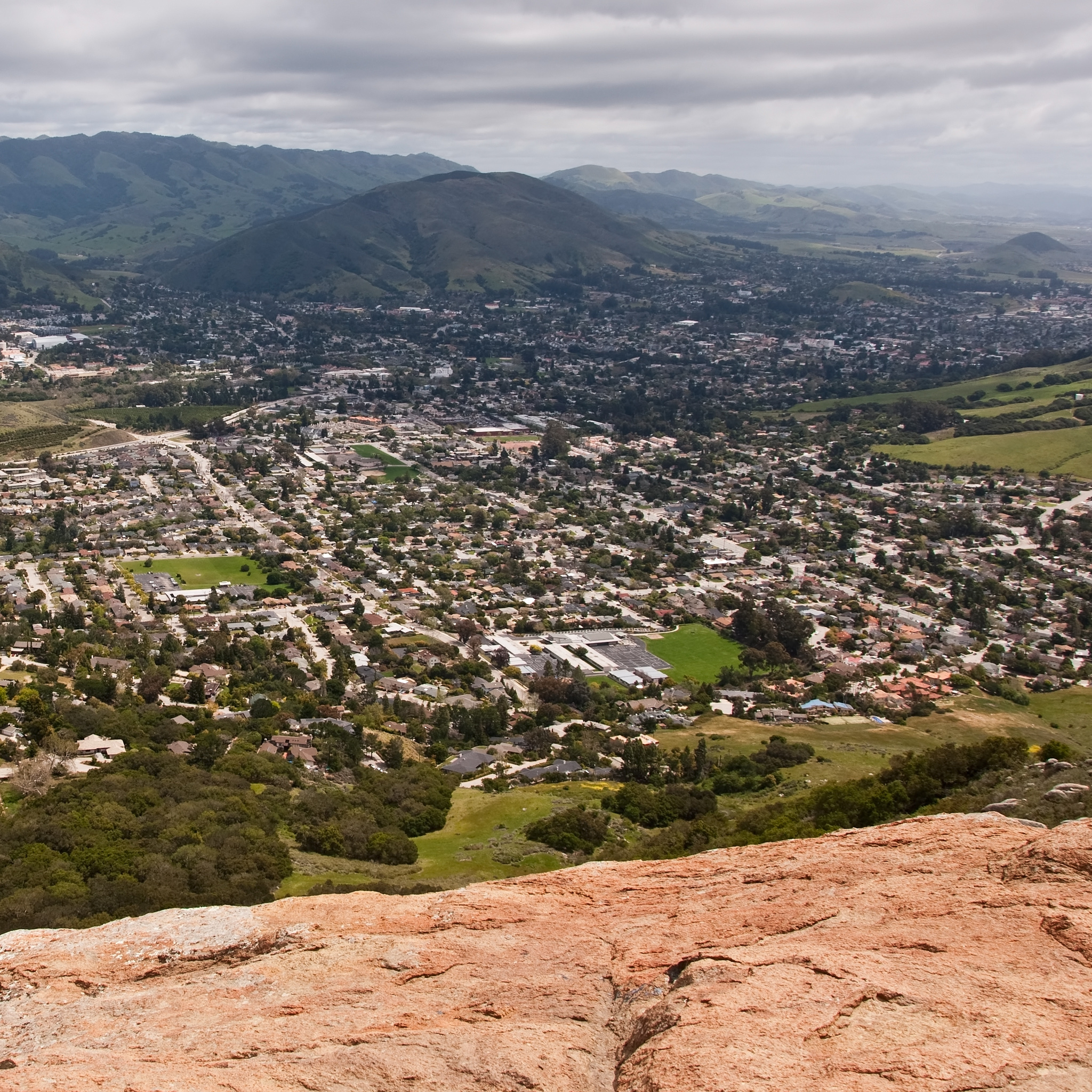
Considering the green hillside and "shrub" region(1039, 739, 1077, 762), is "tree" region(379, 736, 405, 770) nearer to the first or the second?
"shrub" region(1039, 739, 1077, 762)

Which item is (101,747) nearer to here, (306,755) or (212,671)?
(306,755)

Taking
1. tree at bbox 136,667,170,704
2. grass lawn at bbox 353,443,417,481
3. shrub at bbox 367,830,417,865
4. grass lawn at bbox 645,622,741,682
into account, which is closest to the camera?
shrub at bbox 367,830,417,865

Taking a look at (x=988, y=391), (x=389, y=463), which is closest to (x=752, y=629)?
(x=389, y=463)

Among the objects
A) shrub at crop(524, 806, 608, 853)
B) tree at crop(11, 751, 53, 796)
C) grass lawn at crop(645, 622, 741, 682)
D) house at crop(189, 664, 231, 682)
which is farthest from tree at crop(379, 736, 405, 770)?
grass lawn at crop(645, 622, 741, 682)

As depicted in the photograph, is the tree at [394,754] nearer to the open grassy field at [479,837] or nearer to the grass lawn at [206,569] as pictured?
the open grassy field at [479,837]

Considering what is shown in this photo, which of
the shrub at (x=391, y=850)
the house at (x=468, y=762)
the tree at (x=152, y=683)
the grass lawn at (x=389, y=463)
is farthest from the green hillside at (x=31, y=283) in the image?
the shrub at (x=391, y=850)

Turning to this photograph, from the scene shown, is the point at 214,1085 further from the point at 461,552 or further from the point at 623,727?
the point at 461,552

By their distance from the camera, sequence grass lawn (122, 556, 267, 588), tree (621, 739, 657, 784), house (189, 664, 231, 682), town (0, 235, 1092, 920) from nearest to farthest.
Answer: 1. tree (621, 739, 657, 784)
2. town (0, 235, 1092, 920)
3. house (189, 664, 231, 682)
4. grass lawn (122, 556, 267, 588)

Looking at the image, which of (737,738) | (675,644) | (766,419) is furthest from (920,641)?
(766,419)
